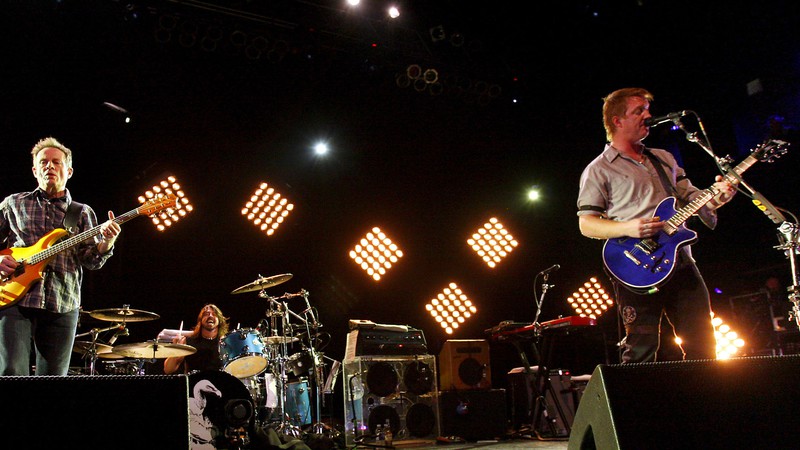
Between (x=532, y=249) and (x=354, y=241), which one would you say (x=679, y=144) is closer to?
(x=532, y=249)

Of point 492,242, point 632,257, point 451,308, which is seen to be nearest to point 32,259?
point 632,257

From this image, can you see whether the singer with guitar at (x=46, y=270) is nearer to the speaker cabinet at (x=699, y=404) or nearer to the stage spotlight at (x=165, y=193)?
the speaker cabinet at (x=699, y=404)

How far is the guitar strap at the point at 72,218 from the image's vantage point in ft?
11.4

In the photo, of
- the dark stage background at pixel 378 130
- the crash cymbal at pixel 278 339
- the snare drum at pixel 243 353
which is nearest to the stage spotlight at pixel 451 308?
the dark stage background at pixel 378 130

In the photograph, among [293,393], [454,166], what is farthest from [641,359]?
[454,166]

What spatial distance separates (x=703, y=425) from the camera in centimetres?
127

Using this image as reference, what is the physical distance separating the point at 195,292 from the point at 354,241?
7.20 feet

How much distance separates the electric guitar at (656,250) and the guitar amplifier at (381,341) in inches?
131

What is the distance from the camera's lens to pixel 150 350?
518cm

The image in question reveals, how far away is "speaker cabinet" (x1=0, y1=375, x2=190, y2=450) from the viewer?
1211 mm

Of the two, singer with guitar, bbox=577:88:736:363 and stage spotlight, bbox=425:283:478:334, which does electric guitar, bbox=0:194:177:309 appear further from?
stage spotlight, bbox=425:283:478:334

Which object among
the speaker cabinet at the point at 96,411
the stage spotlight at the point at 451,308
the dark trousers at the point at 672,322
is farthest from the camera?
the stage spotlight at the point at 451,308

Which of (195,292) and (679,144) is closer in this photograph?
(195,292)

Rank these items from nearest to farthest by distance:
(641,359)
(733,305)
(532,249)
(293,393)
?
1. (641,359)
2. (293,393)
3. (733,305)
4. (532,249)
